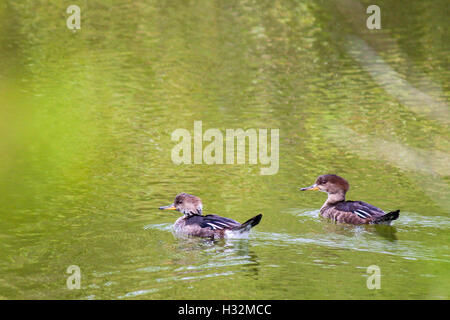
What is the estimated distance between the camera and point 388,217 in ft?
35.2

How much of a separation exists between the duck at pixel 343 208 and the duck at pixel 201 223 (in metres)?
1.77

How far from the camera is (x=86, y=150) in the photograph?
15.4 meters

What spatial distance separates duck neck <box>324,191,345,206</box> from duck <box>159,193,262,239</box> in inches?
74.9

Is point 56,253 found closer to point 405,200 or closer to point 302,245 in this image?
point 302,245

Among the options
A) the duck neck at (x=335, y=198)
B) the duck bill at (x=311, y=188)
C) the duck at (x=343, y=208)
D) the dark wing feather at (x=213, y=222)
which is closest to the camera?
the dark wing feather at (x=213, y=222)

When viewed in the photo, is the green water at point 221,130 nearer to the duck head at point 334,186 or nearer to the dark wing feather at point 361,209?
the dark wing feather at point 361,209

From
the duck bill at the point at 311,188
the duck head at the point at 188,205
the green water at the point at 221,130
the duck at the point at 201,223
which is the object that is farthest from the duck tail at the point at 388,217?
the duck head at the point at 188,205

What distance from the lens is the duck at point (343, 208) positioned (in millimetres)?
11031

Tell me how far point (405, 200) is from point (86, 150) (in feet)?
20.2

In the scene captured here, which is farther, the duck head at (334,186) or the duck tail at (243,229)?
the duck head at (334,186)

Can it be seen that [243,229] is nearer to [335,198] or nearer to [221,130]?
[335,198]

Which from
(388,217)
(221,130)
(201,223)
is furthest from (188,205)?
(221,130)

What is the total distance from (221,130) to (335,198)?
15.3 feet

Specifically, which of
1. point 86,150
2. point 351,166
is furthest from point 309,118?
point 86,150
